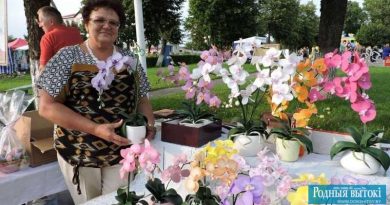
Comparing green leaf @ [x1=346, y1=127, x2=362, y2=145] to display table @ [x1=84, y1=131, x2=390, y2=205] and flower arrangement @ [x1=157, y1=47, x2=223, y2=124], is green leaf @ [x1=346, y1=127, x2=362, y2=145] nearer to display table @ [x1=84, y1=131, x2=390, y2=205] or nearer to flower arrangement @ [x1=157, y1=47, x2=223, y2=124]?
display table @ [x1=84, y1=131, x2=390, y2=205]

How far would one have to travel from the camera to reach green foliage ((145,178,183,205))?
972mm

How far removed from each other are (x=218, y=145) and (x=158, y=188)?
213 mm

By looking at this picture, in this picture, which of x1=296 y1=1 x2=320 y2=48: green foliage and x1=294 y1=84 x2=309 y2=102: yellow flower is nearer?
x1=294 y1=84 x2=309 y2=102: yellow flower

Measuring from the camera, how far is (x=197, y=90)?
1800 millimetres

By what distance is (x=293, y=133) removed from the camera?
167 centimetres

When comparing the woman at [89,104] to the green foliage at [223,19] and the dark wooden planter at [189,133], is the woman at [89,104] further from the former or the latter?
the green foliage at [223,19]

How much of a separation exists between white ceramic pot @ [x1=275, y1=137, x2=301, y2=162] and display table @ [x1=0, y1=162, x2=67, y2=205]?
1.31 meters

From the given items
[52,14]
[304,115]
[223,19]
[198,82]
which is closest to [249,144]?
[304,115]

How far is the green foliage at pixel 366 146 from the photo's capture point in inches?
57.7

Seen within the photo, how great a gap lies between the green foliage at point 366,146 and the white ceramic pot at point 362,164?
0.06ft

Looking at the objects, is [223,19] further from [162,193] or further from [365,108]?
[162,193]

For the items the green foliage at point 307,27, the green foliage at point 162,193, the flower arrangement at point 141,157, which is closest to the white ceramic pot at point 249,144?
the green foliage at point 162,193

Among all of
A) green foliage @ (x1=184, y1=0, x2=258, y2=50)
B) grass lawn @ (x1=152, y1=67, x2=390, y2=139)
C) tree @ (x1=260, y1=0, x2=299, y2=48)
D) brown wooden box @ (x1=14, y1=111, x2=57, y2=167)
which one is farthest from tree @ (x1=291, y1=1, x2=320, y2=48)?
brown wooden box @ (x1=14, y1=111, x2=57, y2=167)

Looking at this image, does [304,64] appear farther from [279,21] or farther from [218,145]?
[279,21]
